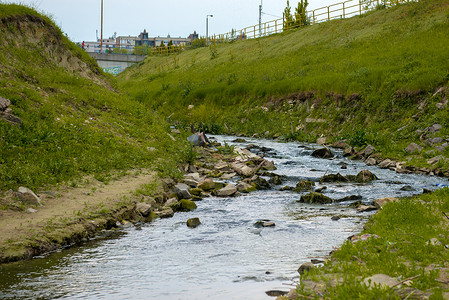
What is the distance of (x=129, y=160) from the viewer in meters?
16.5

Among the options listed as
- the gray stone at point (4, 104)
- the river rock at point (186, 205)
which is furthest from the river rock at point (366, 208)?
A: the gray stone at point (4, 104)

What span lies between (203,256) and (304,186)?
24.8 ft

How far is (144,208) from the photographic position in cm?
1215

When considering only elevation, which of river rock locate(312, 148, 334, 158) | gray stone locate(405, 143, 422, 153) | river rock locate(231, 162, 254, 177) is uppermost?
gray stone locate(405, 143, 422, 153)

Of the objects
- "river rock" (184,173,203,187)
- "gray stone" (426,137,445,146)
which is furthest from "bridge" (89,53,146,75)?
"gray stone" (426,137,445,146)

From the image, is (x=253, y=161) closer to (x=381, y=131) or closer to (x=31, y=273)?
(x=381, y=131)

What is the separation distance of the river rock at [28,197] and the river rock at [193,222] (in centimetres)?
343

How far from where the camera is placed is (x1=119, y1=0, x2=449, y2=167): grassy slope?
25.2m

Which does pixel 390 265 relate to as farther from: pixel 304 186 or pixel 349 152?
pixel 349 152

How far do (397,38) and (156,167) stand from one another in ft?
86.5

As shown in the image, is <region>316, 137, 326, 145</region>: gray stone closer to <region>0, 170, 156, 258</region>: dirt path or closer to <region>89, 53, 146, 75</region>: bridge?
<region>0, 170, 156, 258</region>: dirt path

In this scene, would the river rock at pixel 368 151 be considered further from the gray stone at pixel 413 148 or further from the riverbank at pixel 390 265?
the riverbank at pixel 390 265

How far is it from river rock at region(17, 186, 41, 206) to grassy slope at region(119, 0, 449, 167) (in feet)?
45.8

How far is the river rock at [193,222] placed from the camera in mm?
11059
